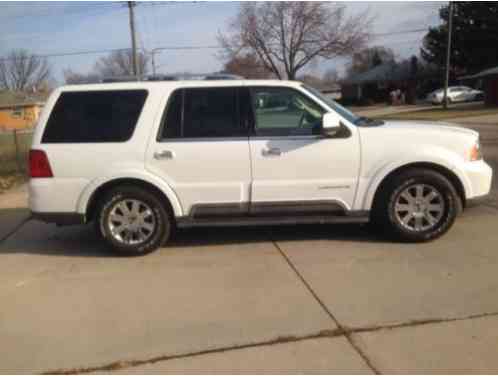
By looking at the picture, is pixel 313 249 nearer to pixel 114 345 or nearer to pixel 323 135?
pixel 323 135

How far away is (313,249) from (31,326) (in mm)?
2813

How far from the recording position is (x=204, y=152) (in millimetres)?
4992

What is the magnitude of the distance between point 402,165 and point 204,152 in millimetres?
2089

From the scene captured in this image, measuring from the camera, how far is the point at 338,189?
514 centimetres

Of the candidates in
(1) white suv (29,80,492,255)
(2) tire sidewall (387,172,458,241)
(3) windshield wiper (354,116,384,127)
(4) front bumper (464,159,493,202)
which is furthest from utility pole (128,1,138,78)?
(4) front bumper (464,159,493,202)

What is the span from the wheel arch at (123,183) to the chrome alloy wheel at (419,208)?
238 cm

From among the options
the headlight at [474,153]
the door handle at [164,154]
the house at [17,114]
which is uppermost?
the door handle at [164,154]

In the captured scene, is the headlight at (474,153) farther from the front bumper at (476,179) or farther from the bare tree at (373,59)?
the bare tree at (373,59)

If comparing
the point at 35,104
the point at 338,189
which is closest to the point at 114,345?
the point at 338,189

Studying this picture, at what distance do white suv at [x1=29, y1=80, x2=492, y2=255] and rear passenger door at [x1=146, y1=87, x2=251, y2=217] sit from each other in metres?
0.01

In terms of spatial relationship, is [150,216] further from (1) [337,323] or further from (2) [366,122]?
(2) [366,122]

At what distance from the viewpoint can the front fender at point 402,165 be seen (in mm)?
5074

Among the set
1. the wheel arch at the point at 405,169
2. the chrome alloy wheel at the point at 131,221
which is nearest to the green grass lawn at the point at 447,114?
the wheel arch at the point at 405,169

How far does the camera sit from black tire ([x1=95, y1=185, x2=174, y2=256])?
5.06 m
